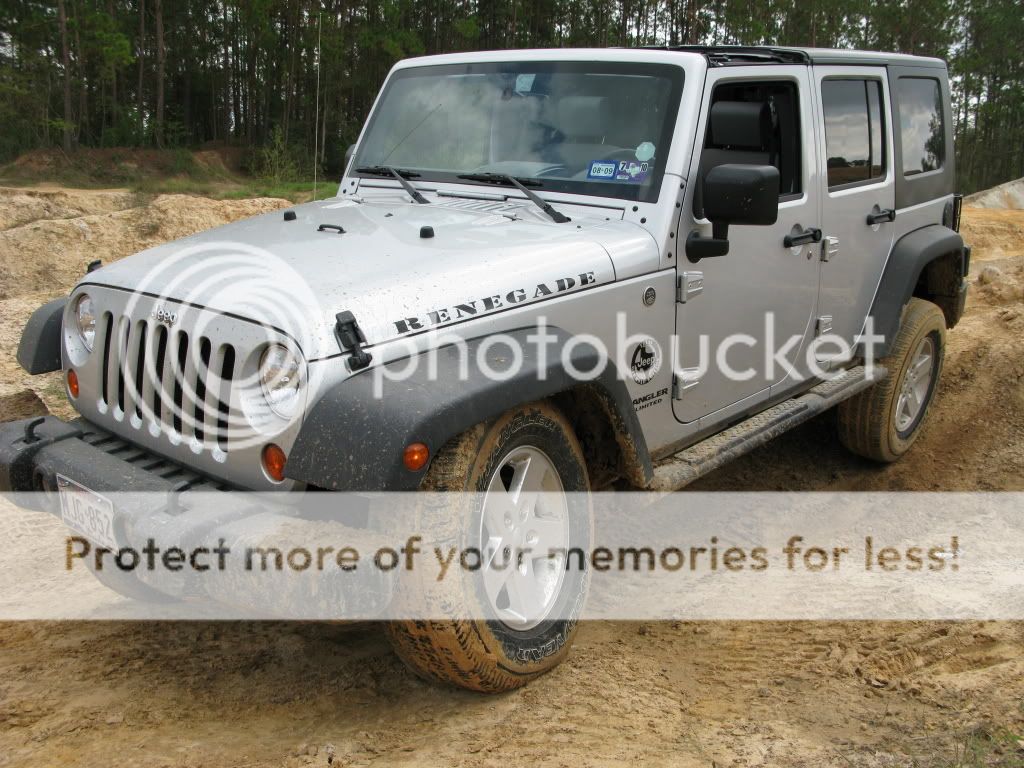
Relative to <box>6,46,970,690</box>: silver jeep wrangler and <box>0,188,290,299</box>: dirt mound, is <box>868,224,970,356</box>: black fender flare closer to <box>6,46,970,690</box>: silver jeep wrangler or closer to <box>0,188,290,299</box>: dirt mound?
<box>6,46,970,690</box>: silver jeep wrangler

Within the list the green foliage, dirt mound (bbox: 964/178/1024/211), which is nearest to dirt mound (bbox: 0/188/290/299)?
the green foliage

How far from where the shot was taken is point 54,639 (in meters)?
3.40

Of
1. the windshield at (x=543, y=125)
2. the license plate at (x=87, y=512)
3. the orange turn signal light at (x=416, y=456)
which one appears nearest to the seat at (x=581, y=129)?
the windshield at (x=543, y=125)

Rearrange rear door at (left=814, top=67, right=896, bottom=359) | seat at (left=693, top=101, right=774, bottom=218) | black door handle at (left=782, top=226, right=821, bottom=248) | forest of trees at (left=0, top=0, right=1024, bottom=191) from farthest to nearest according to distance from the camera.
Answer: forest of trees at (left=0, top=0, right=1024, bottom=191) < rear door at (left=814, top=67, right=896, bottom=359) < black door handle at (left=782, top=226, right=821, bottom=248) < seat at (left=693, top=101, right=774, bottom=218)

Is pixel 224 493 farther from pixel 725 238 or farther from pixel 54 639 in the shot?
pixel 725 238

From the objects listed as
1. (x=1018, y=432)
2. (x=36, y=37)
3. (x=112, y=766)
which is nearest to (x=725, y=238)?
(x=112, y=766)

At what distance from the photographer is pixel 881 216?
4656 millimetres

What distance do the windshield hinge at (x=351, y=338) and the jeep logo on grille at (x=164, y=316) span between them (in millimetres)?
563

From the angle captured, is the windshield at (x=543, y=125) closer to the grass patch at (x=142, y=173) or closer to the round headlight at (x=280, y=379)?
the round headlight at (x=280, y=379)

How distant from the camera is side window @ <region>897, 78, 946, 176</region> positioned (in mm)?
4945

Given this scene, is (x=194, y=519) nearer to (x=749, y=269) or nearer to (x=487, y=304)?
(x=487, y=304)

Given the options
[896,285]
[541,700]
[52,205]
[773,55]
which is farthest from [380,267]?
[52,205]

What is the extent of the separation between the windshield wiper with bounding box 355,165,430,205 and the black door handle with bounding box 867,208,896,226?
216 cm

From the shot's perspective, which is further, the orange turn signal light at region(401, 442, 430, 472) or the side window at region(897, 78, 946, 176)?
the side window at region(897, 78, 946, 176)
